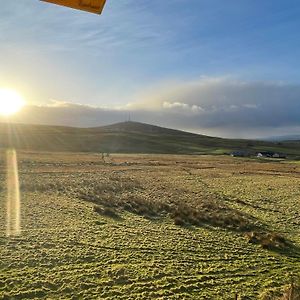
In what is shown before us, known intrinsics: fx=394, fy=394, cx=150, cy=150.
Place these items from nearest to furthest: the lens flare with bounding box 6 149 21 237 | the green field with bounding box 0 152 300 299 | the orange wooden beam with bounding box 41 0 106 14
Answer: the orange wooden beam with bounding box 41 0 106 14, the green field with bounding box 0 152 300 299, the lens flare with bounding box 6 149 21 237

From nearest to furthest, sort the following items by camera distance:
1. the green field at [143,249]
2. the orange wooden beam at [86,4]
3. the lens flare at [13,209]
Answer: the orange wooden beam at [86,4] < the green field at [143,249] < the lens flare at [13,209]

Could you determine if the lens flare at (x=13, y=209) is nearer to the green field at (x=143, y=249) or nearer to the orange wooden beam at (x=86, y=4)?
the green field at (x=143, y=249)

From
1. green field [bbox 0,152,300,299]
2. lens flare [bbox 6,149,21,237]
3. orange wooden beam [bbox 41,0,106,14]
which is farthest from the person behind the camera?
lens flare [bbox 6,149,21,237]

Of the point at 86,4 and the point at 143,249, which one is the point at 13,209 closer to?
the point at 143,249

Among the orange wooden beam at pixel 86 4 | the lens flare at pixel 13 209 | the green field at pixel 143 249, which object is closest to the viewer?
the orange wooden beam at pixel 86 4

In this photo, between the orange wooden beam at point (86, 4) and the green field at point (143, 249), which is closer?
the orange wooden beam at point (86, 4)

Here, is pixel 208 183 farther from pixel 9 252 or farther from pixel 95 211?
pixel 9 252

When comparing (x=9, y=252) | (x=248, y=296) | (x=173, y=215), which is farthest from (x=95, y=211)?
(x=248, y=296)

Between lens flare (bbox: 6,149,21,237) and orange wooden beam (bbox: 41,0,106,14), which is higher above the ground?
orange wooden beam (bbox: 41,0,106,14)

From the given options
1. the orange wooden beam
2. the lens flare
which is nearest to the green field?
the lens flare

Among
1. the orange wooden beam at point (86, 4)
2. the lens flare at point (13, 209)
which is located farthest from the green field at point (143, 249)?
the orange wooden beam at point (86, 4)

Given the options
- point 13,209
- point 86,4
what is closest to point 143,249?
point 13,209

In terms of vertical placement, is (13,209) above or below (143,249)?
below

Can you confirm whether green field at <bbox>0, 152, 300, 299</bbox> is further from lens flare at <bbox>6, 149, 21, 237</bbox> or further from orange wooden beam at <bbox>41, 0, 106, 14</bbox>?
orange wooden beam at <bbox>41, 0, 106, 14</bbox>
